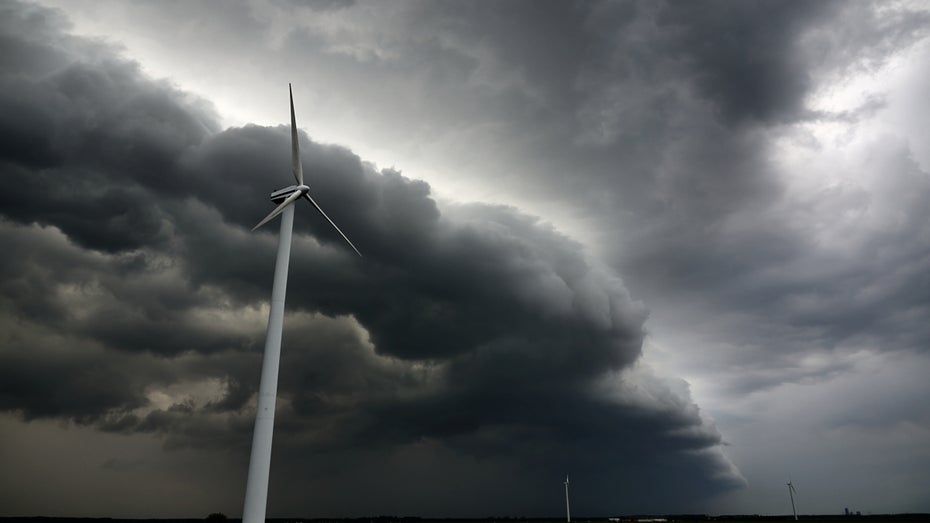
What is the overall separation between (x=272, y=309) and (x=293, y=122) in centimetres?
3224

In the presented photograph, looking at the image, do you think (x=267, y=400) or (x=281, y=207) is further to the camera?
(x=281, y=207)

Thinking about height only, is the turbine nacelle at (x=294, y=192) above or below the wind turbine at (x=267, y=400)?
above

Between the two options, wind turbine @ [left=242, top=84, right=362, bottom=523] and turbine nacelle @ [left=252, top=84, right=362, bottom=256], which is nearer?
wind turbine @ [left=242, top=84, right=362, bottom=523]

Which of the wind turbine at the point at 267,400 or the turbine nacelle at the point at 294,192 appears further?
the turbine nacelle at the point at 294,192

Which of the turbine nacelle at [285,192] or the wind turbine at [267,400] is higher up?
the turbine nacelle at [285,192]

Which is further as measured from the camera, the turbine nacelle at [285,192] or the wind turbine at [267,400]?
the turbine nacelle at [285,192]

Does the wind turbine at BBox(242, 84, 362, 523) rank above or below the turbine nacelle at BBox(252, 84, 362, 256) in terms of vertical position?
below

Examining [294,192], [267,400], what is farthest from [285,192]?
[267,400]

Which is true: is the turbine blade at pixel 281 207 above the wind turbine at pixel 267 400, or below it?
above

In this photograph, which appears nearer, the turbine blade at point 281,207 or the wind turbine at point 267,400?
the wind turbine at point 267,400

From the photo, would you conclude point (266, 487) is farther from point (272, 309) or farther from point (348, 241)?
point (348, 241)

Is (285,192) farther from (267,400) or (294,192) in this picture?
(267,400)

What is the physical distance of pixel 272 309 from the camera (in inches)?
2618

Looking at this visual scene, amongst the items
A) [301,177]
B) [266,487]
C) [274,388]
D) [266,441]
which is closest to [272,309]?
[274,388]
